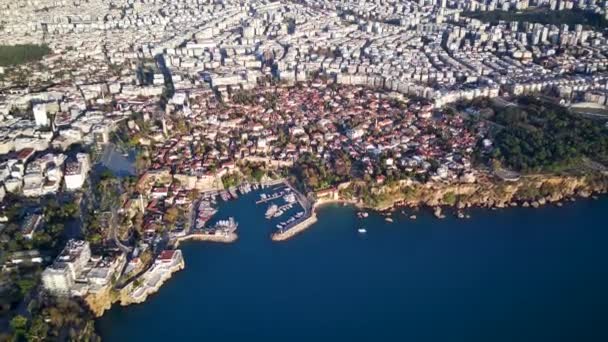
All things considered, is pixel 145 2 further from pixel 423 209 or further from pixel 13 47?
pixel 423 209

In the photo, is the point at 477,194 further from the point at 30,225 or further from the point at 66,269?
the point at 30,225

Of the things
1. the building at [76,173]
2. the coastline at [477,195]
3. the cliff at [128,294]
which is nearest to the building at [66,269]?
the cliff at [128,294]

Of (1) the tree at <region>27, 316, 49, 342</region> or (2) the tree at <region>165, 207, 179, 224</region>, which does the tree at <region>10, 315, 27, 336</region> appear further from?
(2) the tree at <region>165, 207, 179, 224</region>

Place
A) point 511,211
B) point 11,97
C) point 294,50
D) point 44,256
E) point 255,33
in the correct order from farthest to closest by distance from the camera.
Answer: point 255,33, point 294,50, point 11,97, point 511,211, point 44,256

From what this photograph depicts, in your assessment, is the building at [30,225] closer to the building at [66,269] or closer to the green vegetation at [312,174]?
the building at [66,269]

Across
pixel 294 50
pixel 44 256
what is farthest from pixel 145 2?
pixel 44 256

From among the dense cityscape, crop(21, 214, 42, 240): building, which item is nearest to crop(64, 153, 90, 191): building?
the dense cityscape
